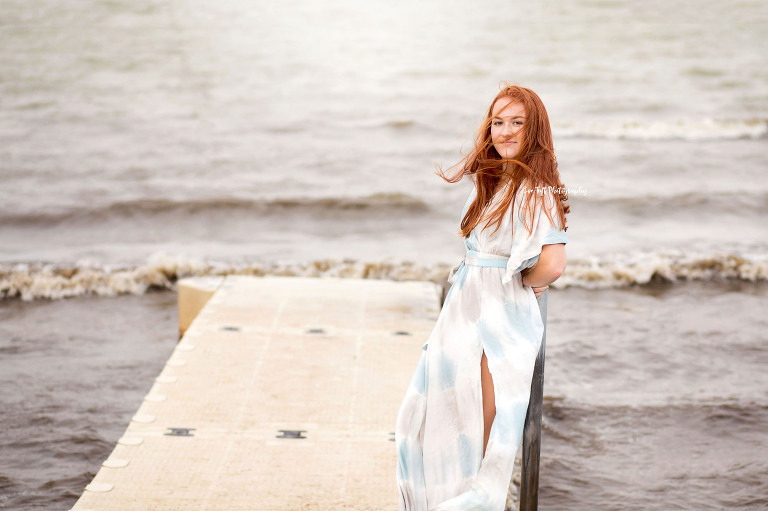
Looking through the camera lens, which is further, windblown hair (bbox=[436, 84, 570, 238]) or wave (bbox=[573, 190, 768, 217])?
wave (bbox=[573, 190, 768, 217])

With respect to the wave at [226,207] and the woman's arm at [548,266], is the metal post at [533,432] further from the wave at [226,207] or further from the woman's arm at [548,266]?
the wave at [226,207]

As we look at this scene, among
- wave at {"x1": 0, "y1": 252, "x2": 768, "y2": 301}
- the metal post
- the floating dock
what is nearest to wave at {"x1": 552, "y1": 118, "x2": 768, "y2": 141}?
wave at {"x1": 0, "y1": 252, "x2": 768, "y2": 301}

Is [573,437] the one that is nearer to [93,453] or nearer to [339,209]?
[93,453]

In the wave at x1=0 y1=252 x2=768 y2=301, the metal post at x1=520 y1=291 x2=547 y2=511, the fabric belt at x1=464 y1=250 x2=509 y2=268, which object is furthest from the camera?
the wave at x1=0 y1=252 x2=768 y2=301

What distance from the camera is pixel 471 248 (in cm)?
256

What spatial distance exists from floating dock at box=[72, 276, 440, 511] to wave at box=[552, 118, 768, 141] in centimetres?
1208

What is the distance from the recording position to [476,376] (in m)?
2.49

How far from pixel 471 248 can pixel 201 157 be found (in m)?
12.8

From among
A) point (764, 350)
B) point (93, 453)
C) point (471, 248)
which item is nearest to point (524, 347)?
point (471, 248)

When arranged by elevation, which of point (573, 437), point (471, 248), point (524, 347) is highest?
point (471, 248)

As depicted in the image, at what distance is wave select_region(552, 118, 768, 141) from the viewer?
659 inches

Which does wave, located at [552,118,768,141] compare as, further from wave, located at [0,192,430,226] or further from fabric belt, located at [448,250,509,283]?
fabric belt, located at [448,250,509,283]

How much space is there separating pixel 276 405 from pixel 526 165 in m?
2.11

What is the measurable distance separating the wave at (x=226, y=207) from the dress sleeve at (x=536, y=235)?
988cm
